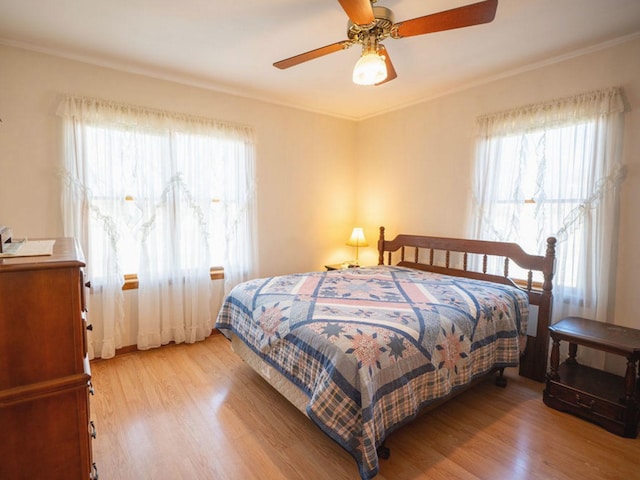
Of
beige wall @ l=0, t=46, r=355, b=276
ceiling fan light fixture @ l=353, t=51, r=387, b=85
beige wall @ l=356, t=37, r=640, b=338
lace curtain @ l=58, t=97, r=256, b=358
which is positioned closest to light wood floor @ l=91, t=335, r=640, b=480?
lace curtain @ l=58, t=97, r=256, b=358

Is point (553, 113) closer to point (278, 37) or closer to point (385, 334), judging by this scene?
point (278, 37)

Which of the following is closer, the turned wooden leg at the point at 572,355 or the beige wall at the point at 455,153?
the beige wall at the point at 455,153

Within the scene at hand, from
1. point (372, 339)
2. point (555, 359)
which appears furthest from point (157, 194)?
point (555, 359)

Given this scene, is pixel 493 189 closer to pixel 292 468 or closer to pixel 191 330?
pixel 292 468

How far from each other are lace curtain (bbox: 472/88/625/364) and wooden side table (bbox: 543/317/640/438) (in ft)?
1.36

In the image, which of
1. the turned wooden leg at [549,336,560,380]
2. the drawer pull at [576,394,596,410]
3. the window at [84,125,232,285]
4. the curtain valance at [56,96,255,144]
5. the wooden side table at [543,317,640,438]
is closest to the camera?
the wooden side table at [543,317,640,438]

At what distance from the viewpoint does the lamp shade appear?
14.2ft

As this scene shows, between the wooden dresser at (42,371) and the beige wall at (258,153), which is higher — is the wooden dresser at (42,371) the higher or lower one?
the lower one

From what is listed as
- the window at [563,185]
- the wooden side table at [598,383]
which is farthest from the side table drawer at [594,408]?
the window at [563,185]

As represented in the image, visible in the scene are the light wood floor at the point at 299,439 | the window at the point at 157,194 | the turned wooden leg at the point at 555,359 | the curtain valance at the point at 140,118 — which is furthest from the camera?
the window at the point at 157,194

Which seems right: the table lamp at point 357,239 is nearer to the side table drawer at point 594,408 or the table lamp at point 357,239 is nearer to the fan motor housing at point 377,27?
the side table drawer at point 594,408

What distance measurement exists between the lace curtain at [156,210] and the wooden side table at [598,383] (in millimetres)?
2859

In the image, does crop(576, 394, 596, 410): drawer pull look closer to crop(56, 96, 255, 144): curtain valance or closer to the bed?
the bed

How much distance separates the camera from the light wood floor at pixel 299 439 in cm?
173
